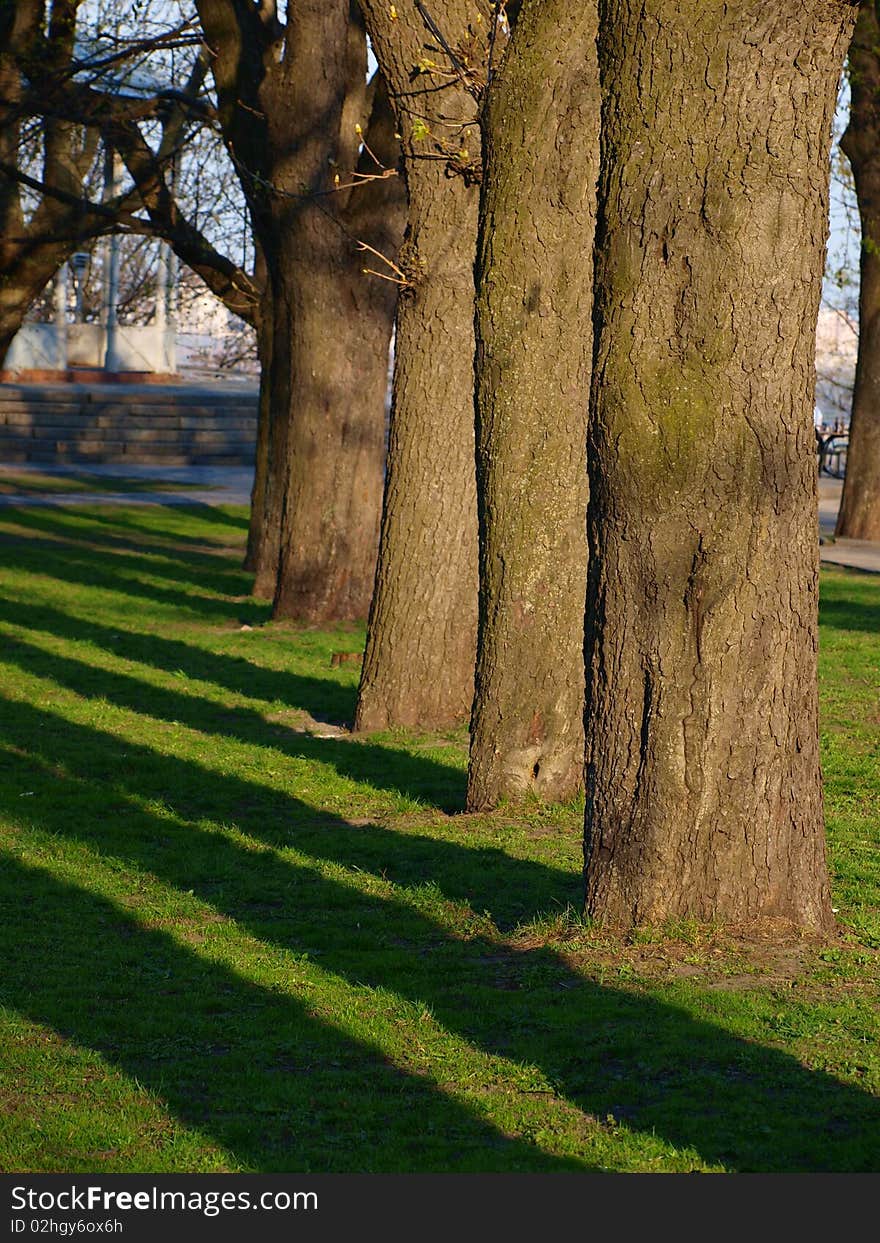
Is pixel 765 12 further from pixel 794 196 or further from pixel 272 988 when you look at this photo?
pixel 272 988

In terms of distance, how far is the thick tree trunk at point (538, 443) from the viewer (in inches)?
287

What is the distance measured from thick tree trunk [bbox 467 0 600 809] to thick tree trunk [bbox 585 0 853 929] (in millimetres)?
2048

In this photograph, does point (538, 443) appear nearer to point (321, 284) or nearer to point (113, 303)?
point (321, 284)

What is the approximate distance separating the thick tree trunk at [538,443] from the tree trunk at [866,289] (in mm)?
11360

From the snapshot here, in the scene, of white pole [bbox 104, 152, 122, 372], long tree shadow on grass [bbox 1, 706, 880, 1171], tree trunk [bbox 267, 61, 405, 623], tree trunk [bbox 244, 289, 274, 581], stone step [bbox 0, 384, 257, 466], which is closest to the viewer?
long tree shadow on grass [bbox 1, 706, 880, 1171]

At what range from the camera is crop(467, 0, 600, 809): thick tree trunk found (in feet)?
23.9

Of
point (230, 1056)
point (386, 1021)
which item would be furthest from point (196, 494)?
point (230, 1056)

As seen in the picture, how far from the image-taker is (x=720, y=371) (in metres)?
5.08

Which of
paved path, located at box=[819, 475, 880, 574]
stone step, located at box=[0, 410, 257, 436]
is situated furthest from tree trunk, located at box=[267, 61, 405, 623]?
stone step, located at box=[0, 410, 257, 436]

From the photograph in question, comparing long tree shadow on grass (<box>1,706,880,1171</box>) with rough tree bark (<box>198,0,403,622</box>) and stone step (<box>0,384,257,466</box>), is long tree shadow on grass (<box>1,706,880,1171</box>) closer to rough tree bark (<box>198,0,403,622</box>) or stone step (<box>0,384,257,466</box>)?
rough tree bark (<box>198,0,403,622</box>)

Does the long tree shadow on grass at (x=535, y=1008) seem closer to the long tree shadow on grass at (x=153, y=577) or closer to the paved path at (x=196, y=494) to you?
the long tree shadow on grass at (x=153, y=577)

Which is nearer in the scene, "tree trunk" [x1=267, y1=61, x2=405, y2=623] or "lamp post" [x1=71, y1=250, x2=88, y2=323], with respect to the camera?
"tree trunk" [x1=267, y1=61, x2=405, y2=623]

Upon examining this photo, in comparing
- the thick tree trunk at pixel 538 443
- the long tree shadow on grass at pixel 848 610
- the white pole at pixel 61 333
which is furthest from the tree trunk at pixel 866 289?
the white pole at pixel 61 333

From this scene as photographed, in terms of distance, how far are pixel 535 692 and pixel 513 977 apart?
251cm
